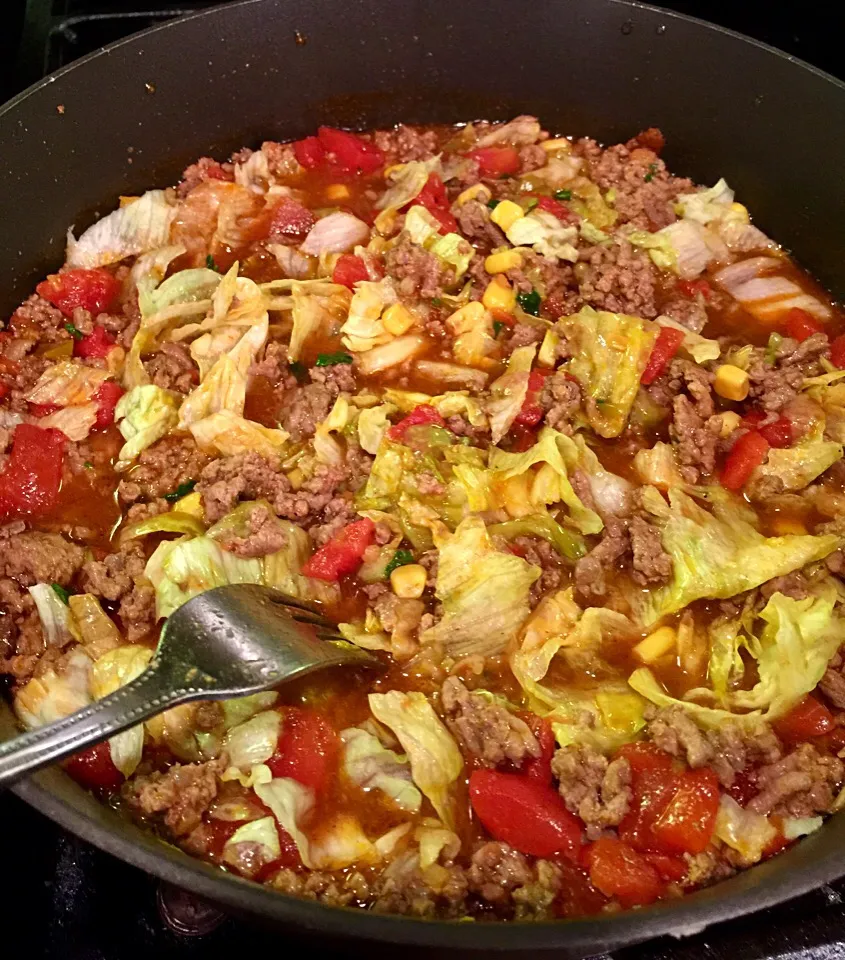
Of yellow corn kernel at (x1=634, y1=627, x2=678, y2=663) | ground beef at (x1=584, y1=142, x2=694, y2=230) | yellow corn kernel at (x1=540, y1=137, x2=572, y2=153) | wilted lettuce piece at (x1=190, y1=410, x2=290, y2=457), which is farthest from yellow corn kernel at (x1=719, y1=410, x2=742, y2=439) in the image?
yellow corn kernel at (x1=540, y1=137, x2=572, y2=153)

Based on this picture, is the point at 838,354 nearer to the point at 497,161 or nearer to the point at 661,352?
the point at 661,352

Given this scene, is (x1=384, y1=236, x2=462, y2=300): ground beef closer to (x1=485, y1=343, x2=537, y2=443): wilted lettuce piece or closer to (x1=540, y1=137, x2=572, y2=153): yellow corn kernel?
(x1=485, y1=343, x2=537, y2=443): wilted lettuce piece

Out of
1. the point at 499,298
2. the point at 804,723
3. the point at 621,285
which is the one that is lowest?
the point at 804,723

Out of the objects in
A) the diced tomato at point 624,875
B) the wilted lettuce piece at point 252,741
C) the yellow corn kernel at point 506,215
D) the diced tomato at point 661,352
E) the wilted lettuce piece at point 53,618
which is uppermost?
the yellow corn kernel at point 506,215

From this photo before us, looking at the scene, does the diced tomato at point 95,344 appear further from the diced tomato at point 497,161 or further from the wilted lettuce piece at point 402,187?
the diced tomato at point 497,161

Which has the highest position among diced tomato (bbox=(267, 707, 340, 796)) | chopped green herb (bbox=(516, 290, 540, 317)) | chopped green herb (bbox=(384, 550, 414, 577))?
chopped green herb (bbox=(516, 290, 540, 317))

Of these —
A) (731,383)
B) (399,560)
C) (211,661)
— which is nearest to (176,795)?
(211,661)

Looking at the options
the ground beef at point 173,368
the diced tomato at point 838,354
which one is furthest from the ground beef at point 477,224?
the diced tomato at point 838,354
